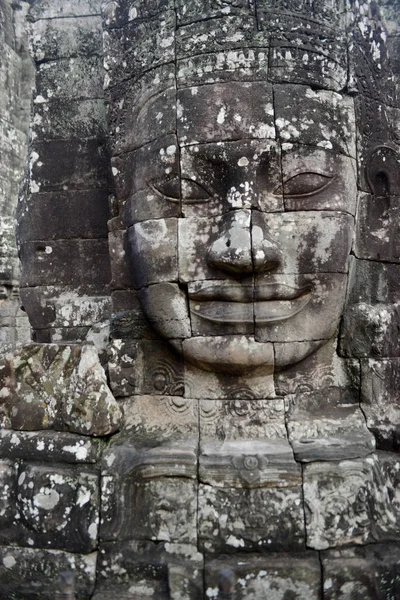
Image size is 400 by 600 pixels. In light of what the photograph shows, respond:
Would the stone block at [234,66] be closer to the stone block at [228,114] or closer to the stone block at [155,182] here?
the stone block at [228,114]

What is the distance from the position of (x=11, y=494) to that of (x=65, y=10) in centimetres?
405

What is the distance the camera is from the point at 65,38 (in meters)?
4.80

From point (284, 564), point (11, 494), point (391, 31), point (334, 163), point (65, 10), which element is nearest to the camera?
point (284, 564)

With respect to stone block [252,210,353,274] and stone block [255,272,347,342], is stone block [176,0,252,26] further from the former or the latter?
stone block [255,272,347,342]

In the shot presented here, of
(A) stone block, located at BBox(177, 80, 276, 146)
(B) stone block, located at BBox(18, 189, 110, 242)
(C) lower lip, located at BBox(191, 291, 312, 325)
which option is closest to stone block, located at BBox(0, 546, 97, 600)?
(C) lower lip, located at BBox(191, 291, 312, 325)

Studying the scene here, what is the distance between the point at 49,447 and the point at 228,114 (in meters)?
2.47

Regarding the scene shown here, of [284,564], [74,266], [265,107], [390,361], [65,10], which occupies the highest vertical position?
[65,10]

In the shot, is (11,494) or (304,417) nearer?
(11,494)

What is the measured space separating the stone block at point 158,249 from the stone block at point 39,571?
5.88 ft

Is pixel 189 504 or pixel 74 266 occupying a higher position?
pixel 74 266

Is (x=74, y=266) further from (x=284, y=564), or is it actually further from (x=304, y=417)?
(x=284, y=564)

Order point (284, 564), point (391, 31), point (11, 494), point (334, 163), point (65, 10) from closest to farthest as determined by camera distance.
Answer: point (284, 564)
point (11, 494)
point (334, 163)
point (391, 31)
point (65, 10)

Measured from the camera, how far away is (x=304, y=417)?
Answer: 3.71m

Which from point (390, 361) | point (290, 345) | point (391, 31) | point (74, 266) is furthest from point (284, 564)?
point (391, 31)
